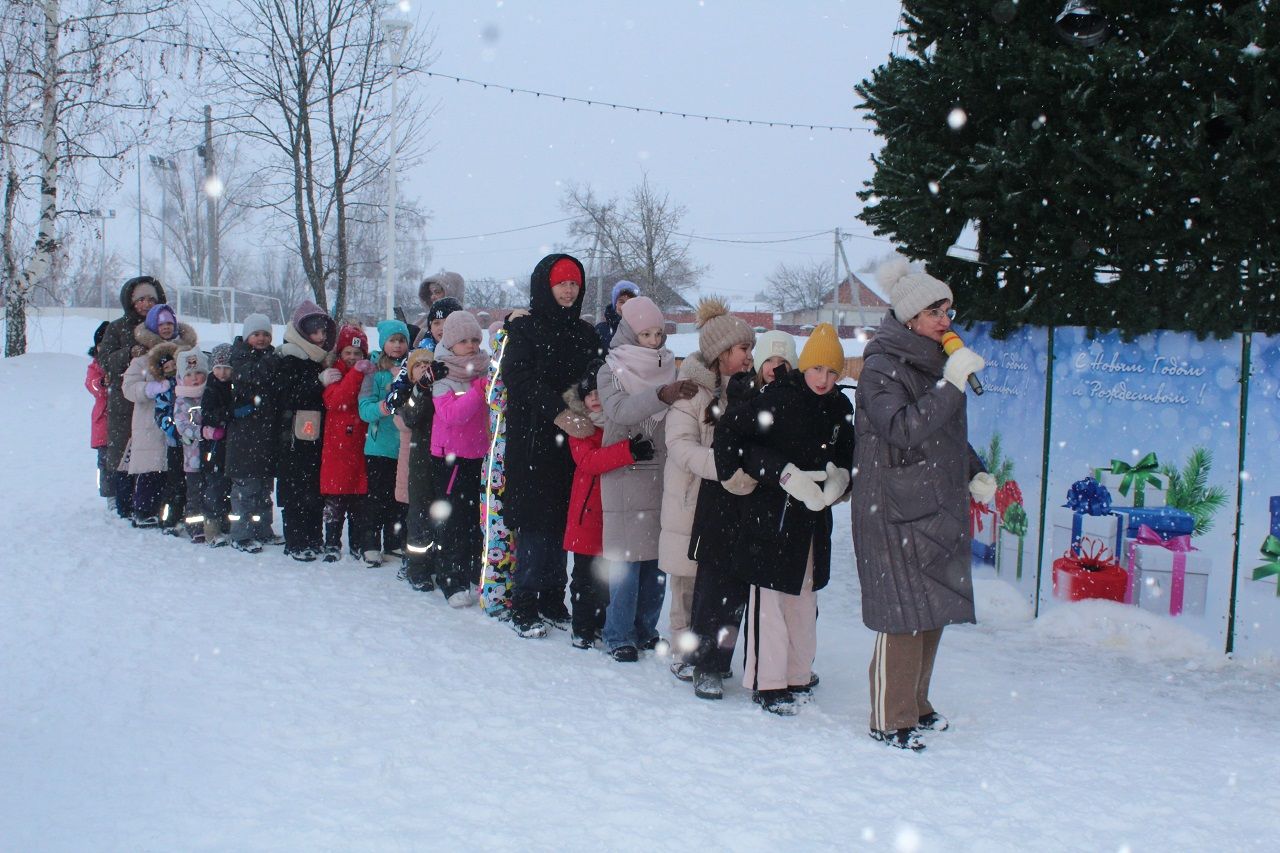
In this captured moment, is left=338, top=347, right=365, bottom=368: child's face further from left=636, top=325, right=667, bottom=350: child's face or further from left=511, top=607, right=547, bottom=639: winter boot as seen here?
left=636, top=325, right=667, bottom=350: child's face

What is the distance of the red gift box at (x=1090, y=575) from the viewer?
18.1 ft

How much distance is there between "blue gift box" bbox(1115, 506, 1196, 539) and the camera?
5.24m

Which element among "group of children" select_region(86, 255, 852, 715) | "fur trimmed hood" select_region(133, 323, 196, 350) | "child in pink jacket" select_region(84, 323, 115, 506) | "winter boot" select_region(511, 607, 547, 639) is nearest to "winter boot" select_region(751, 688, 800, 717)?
"group of children" select_region(86, 255, 852, 715)

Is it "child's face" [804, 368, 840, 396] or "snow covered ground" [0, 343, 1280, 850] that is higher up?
"child's face" [804, 368, 840, 396]

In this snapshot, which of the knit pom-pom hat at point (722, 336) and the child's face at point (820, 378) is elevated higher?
the knit pom-pom hat at point (722, 336)

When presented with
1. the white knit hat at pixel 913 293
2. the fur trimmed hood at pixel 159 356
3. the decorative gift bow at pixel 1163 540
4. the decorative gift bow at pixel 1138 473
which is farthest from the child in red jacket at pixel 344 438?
the decorative gift bow at pixel 1163 540

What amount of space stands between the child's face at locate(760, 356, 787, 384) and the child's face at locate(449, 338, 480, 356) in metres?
2.34

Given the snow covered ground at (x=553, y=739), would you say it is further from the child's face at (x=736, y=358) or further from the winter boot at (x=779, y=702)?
the child's face at (x=736, y=358)

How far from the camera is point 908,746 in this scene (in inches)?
155

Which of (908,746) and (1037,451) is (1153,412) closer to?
(1037,451)

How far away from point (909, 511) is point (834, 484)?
0.36 m

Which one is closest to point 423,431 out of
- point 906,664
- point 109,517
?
point 906,664

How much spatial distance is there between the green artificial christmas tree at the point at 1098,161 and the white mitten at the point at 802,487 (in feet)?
7.44

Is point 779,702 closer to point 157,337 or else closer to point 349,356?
point 349,356
